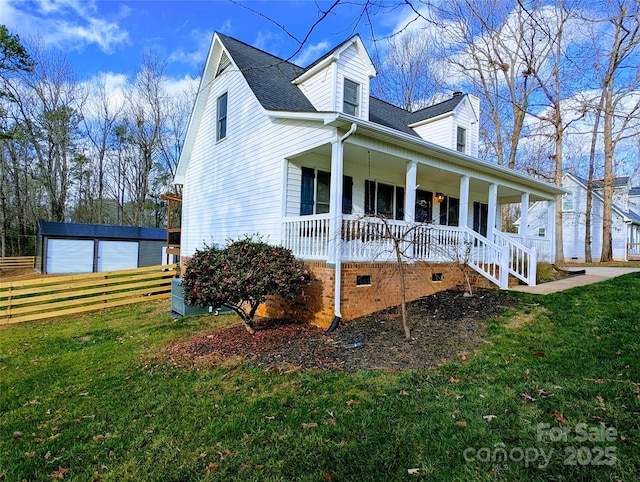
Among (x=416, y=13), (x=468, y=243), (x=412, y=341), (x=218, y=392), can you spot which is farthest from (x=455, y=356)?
(x=468, y=243)

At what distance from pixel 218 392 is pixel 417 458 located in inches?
98.5

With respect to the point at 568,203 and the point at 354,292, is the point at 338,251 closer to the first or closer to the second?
the point at 354,292

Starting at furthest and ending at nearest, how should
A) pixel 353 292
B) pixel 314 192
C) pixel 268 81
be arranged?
pixel 268 81
pixel 314 192
pixel 353 292

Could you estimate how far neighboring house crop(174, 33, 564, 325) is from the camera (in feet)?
22.4

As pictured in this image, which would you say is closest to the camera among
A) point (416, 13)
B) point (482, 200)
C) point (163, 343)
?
point (416, 13)

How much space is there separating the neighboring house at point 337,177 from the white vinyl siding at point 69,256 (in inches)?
404

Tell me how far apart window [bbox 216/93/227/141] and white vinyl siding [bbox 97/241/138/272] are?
508 inches

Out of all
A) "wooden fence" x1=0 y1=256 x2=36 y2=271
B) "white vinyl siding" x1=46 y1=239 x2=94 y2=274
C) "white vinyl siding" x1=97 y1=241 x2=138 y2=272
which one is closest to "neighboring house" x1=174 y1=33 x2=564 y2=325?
"white vinyl siding" x1=97 y1=241 x2=138 y2=272

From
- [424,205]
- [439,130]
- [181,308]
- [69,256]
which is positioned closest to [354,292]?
[181,308]

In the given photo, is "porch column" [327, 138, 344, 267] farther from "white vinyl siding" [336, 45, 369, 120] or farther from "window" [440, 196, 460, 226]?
"window" [440, 196, 460, 226]

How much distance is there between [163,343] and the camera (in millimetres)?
6441

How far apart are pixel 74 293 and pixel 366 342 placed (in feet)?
30.4

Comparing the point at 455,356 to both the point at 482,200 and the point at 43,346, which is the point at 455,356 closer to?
the point at 43,346

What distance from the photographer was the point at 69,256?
742 inches
